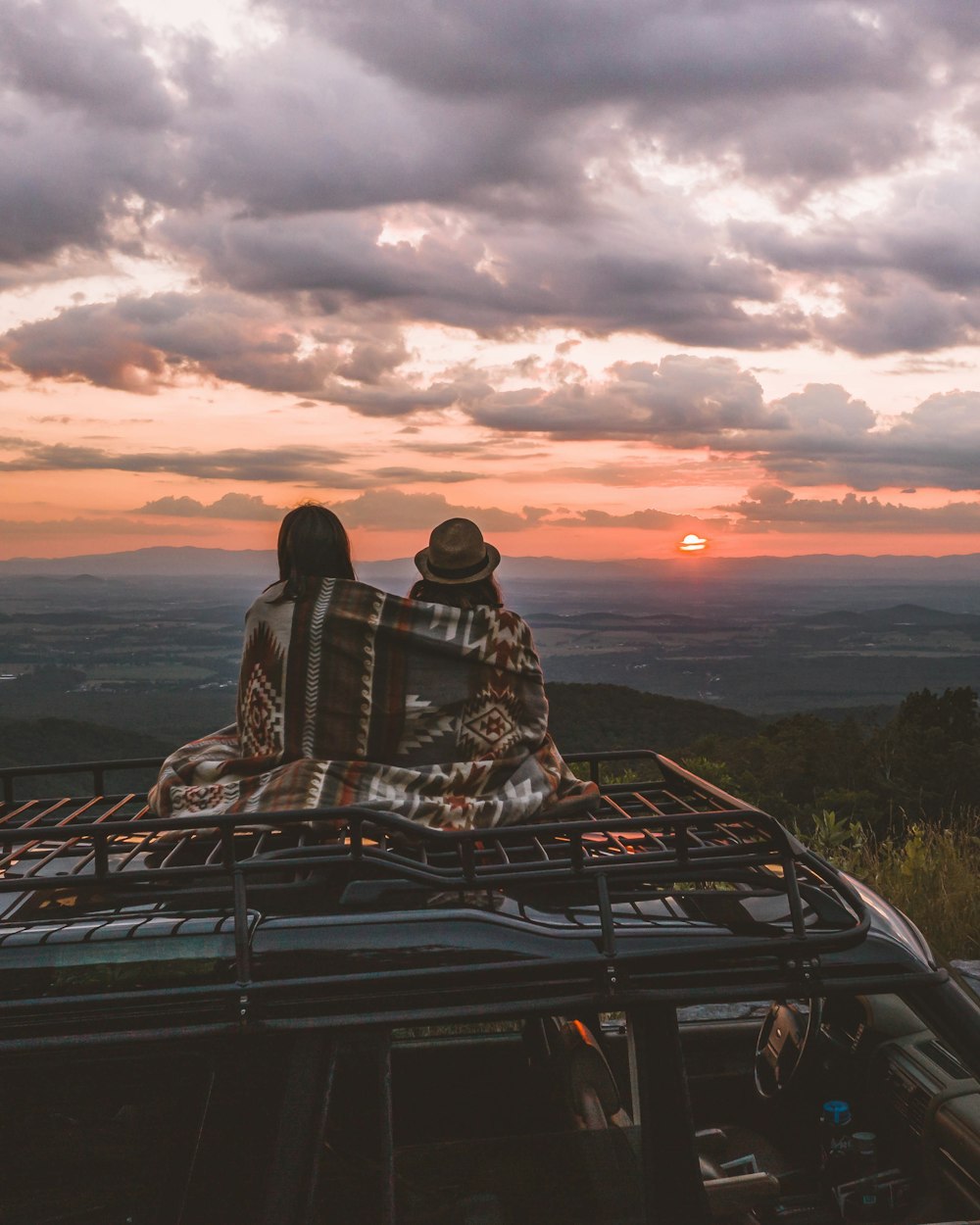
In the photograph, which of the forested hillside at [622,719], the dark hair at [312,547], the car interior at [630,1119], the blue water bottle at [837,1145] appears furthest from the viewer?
the forested hillside at [622,719]

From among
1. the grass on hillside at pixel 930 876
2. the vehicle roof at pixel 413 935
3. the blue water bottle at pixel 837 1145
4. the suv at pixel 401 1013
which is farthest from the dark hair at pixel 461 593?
the grass on hillside at pixel 930 876

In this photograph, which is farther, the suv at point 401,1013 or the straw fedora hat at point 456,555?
the straw fedora hat at point 456,555

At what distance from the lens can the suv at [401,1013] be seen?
222 centimetres

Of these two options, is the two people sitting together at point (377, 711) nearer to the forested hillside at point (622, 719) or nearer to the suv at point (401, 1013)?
the suv at point (401, 1013)

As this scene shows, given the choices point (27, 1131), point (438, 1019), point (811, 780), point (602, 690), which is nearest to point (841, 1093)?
point (438, 1019)

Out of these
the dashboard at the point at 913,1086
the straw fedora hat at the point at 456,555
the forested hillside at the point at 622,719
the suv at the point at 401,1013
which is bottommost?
the forested hillside at the point at 622,719

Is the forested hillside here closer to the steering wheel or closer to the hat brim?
the hat brim

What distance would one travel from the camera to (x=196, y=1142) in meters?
2.22

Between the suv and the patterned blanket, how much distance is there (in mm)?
522

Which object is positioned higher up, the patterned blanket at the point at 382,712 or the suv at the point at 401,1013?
the patterned blanket at the point at 382,712

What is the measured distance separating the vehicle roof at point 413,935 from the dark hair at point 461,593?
1.26m

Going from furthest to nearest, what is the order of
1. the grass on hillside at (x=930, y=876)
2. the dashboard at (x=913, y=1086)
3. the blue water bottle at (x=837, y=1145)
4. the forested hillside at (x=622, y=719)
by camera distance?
1. the forested hillside at (x=622, y=719)
2. the grass on hillside at (x=930, y=876)
3. the blue water bottle at (x=837, y=1145)
4. the dashboard at (x=913, y=1086)

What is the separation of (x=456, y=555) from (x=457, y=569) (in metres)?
0.05

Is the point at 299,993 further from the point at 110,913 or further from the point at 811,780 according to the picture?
the point at 811,780
